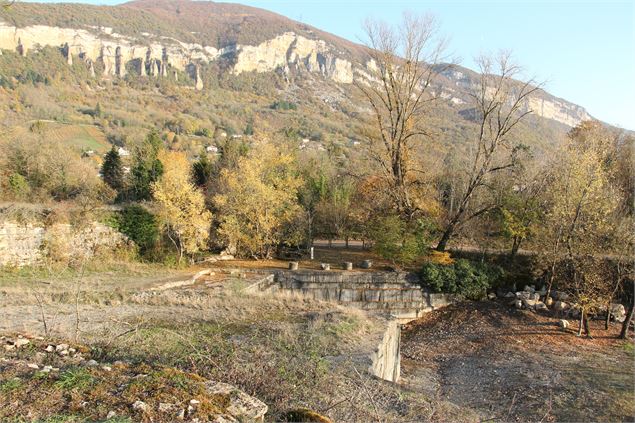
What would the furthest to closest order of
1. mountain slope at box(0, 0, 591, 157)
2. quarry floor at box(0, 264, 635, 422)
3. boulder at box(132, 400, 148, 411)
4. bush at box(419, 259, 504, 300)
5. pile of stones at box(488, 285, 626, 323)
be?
mountain slope at box(0, 0, 591, 157) < bush at box(419, 259, 504, 300) < pile of stones at box(488, 285, 626, 323) < quarry floor at box(0, 264, 635, 422) < boulder at box(132, 400, 148, 411)

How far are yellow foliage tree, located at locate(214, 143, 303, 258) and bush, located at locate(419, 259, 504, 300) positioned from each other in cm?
696

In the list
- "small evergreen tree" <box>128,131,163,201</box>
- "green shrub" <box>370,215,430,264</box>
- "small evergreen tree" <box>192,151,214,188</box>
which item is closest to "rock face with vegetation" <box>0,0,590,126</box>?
"small evergreen tree" <box>192,151,214,188</box>

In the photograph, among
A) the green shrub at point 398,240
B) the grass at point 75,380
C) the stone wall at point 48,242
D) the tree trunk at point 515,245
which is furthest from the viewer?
the tree trunk at point 515,245

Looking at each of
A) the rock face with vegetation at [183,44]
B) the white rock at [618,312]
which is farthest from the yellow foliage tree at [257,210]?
the rock face with vegetation at [183,44]

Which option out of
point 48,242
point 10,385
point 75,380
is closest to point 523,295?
point 75,380

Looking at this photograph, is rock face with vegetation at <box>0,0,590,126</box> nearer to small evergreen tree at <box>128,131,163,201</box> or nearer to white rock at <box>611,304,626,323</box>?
small evergreen tree at <box>128,131,163,201</box>

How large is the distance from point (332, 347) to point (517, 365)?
6.19 metres

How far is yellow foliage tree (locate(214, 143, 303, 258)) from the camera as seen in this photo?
20.1 m

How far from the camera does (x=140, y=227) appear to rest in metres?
20.2

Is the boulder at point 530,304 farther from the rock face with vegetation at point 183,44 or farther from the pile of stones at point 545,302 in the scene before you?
the rock face with vegetation at point 183,44

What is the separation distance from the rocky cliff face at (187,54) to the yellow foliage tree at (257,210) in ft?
237

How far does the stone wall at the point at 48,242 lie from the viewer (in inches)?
674

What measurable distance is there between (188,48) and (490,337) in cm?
12898

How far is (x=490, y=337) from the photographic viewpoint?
1486 centimetres
